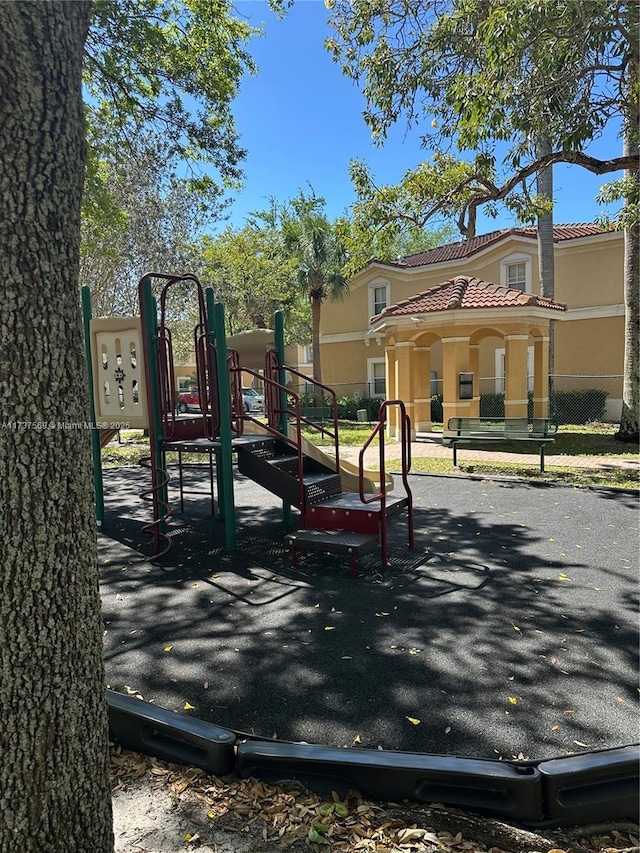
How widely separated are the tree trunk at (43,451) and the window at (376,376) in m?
23.4

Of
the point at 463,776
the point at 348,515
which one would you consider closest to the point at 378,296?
the point at 348,515

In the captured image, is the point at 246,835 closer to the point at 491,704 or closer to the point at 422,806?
the point at 422,806

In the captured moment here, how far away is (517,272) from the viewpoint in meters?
20.7

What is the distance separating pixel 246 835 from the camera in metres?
2.00

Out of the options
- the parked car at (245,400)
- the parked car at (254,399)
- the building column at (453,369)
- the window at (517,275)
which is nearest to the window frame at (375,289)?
the window at (517,275)

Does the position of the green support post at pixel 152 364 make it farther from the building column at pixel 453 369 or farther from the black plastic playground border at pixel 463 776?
the building column at pixel 453 369

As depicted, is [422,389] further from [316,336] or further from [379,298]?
[379,298]

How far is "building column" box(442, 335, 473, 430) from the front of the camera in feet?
46.6

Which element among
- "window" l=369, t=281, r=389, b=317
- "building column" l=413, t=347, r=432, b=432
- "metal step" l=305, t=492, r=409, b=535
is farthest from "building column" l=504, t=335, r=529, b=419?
"window" l=369, t=281, r=389, b=317

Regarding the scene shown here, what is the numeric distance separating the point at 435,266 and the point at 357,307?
15.1ft

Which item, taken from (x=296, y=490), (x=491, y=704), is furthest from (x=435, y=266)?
(x=491, y=704)

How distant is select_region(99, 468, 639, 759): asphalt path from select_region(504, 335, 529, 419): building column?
8.36 metres

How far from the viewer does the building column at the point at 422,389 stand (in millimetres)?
16031

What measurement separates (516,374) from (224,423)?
36.3 feet
